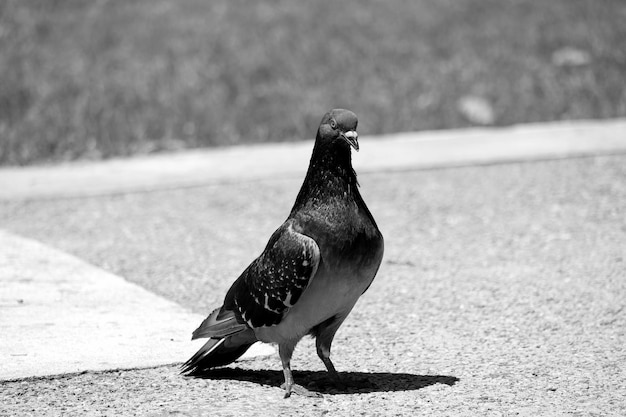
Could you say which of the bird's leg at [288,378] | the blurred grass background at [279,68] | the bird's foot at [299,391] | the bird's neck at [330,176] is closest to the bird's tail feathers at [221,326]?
the bird's leg at [288,378]

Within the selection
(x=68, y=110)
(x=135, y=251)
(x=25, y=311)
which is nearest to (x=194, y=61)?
(x=68, y=110)

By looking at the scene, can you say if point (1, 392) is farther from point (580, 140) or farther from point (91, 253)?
point (580, 140)

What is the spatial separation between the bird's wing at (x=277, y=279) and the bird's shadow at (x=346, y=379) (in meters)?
0.38

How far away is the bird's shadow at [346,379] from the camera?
4.53 m

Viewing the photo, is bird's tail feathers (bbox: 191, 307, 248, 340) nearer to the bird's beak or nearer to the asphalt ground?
the asphalt ground

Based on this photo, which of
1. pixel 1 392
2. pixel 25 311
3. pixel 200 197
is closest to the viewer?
pixel 1 392

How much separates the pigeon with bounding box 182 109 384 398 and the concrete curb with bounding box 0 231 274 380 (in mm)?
565

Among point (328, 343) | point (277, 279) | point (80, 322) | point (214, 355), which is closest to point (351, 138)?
point (277, 279)

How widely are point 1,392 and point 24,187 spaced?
494 centimetres

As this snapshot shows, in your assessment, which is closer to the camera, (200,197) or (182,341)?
(182,341)

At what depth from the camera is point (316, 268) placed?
4176 mm

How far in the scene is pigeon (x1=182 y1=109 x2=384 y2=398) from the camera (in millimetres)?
4199

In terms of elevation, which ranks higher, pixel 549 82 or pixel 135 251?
pixel 549 82

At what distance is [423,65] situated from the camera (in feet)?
43.9
